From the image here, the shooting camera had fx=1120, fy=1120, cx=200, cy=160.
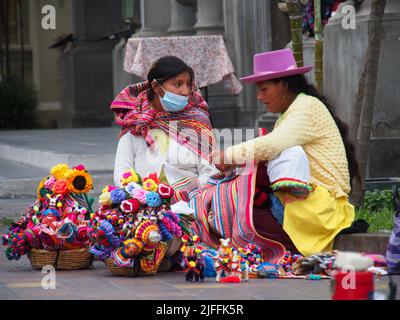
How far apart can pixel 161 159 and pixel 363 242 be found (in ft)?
4.40

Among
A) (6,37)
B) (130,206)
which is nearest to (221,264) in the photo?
(130,206)

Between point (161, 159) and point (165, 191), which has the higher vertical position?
point (161, 159)

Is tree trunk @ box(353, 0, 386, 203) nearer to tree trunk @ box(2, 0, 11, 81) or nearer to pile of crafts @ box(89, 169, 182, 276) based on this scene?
pile of crafts @ box(89, 169, 182, 276)

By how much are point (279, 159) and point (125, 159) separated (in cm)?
115

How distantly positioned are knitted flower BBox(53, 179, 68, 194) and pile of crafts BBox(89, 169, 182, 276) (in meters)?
0.39

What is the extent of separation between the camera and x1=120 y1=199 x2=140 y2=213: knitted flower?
20.1 feet

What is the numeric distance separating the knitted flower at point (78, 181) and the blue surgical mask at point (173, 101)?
2.13 ft

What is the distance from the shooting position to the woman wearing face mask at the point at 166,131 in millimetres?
6758

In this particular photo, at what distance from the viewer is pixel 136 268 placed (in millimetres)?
6152

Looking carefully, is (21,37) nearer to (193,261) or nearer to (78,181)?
(78,181)

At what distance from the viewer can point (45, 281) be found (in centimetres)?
603

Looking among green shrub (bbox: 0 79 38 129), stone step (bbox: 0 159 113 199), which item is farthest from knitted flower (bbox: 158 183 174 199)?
green shrub (bbox: 0 79 38 129)
